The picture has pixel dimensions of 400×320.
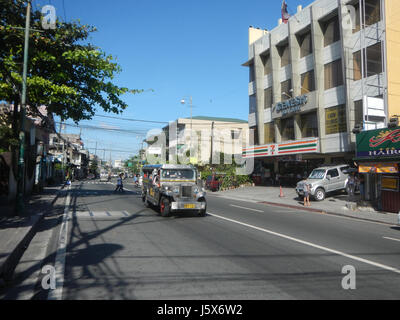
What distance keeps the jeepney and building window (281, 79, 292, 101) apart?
2005cm

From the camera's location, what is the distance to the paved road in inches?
193

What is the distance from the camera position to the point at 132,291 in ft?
15.8

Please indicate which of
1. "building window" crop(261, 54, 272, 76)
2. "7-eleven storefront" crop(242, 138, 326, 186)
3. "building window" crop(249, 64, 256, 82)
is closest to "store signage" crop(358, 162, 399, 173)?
"7-eleven storefront" crop(242, 138, 326, 186)

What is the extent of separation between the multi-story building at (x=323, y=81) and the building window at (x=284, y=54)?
0.10m

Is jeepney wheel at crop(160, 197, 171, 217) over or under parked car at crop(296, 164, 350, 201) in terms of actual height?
under

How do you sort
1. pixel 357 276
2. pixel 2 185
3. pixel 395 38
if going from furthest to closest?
pixel 395 38 < pixel 2 185 < pixel 357 276

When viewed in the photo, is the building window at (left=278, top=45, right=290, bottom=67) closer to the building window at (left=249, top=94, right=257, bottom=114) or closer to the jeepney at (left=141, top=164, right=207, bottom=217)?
the building window at (left=249, top=94, right=257, bottom=114)

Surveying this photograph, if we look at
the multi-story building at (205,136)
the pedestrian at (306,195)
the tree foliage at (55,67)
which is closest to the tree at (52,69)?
the tree foliage at (55,67)

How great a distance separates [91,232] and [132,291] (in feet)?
17.1

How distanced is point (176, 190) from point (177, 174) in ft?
4.64

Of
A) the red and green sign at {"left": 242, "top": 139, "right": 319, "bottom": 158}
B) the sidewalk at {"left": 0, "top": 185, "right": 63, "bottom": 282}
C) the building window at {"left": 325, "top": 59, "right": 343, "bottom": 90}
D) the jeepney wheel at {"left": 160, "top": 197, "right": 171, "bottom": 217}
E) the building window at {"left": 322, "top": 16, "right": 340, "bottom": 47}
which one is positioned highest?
the building window at {"left": 322, "top": 16, "right": 340, "bottom": 47}

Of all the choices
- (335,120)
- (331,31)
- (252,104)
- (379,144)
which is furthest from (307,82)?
(379,144)
